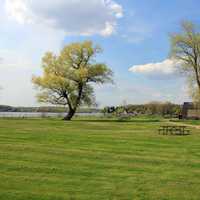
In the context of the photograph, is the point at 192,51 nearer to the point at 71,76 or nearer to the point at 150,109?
the point at 71,76

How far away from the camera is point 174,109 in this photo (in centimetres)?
11250

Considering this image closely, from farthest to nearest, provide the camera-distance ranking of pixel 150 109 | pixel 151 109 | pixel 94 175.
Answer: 1. pixel 150 109
2. pixel 151 109
3. pixel 94 175

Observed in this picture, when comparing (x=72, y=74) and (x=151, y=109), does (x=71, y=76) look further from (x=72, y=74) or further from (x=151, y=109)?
(x=151, y=109)

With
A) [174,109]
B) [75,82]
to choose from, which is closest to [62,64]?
[75,82]

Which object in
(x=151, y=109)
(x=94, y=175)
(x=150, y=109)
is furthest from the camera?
(x=150, y=109)

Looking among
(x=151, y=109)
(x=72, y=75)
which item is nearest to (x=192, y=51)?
(x=72, y=75)

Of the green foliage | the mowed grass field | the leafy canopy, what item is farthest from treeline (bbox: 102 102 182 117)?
the mowed grass field

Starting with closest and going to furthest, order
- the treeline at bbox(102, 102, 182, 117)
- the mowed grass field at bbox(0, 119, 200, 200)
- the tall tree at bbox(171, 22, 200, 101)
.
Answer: the mowed grass field at bbox(0, 119, 200, 200) < the tall tree at bbox(171, 22, 200, 101) < the treeline at bbox(102, 102, 182, 117)

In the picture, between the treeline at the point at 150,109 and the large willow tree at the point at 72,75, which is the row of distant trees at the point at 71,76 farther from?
the treeline at the point at 150,109

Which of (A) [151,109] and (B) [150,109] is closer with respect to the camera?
(A) [151,109]

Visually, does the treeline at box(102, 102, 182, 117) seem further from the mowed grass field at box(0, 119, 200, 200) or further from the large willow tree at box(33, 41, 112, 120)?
the mowed grass field at box(0, 119, 200, 200)

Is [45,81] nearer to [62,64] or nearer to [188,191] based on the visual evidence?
[62,64]

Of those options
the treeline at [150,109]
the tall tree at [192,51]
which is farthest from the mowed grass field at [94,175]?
the treeline at [150,109]

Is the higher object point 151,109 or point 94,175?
point 151,109
